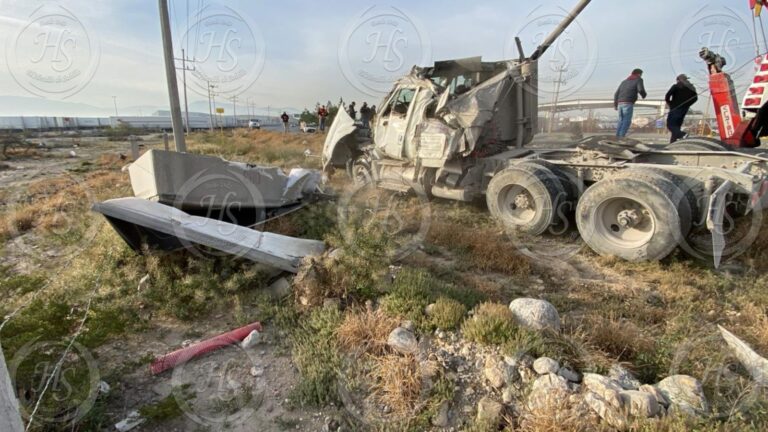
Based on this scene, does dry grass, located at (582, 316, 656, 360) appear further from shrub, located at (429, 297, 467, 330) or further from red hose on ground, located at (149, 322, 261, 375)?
red hose on ground, located at (149, 322, 261, 375)

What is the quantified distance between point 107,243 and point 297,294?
9.57 feet

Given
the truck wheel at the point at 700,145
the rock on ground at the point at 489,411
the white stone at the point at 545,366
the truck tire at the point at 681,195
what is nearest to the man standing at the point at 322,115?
the truck wheel at the point at 700,145

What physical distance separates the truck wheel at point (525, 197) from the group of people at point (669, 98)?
3637 mm

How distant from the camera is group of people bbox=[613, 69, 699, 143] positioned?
7.79m

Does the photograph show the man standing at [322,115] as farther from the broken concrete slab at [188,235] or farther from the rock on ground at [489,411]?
the rock on ground at [489,411]

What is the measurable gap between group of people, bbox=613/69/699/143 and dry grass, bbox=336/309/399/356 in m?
7.21

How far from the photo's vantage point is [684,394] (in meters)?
2.19

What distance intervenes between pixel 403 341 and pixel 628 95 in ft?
26.1

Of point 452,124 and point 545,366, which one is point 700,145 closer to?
point 452,124

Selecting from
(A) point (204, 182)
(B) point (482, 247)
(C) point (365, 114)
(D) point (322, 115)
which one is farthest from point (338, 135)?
(D) point (322, 115)

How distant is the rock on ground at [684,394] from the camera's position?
2.11m

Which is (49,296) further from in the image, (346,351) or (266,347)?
(346,351)

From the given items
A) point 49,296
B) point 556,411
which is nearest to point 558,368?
point 556,411

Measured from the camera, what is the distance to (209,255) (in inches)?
169
